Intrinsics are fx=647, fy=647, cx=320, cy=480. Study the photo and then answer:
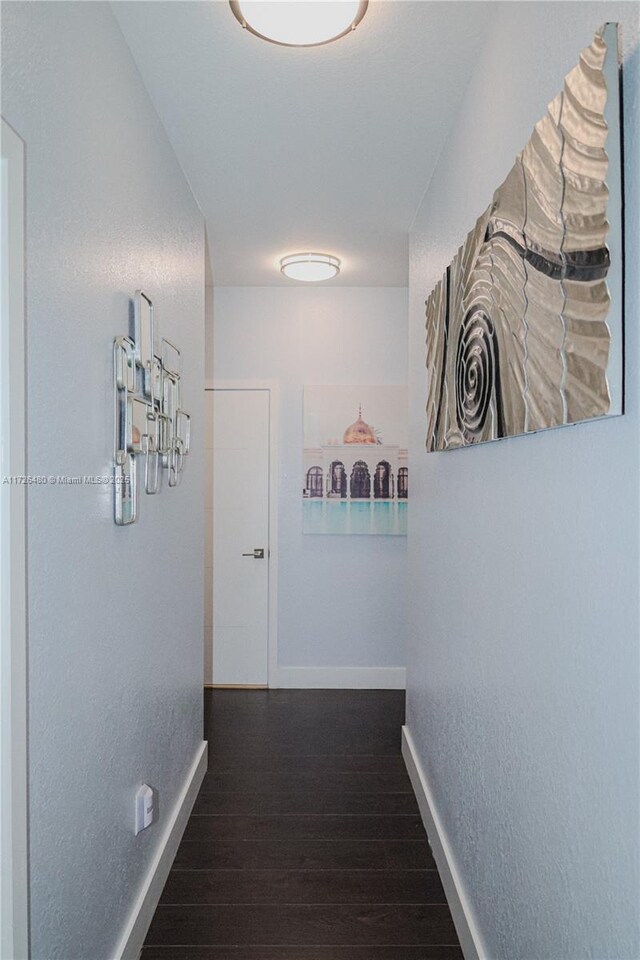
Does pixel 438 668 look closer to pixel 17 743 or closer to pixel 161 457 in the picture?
pixel 161 457

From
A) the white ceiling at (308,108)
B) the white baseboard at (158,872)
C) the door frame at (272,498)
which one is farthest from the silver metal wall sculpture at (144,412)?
the door frame at (272,498)

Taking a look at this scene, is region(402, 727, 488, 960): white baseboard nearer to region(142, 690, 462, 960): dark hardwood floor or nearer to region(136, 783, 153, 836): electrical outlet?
region(142, 690, 462, 960): dark hardwood floor

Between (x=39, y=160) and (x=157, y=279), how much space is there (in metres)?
0.93

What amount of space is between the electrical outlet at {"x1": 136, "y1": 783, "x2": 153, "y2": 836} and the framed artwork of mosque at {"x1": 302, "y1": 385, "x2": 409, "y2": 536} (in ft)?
7.92

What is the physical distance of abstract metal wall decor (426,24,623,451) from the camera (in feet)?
3.08

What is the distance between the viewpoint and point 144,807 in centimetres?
195

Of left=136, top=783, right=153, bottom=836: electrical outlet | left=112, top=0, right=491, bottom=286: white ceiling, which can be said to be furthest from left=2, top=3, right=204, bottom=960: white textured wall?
left=112, top=0, right=491, bottom=286: white ceiling

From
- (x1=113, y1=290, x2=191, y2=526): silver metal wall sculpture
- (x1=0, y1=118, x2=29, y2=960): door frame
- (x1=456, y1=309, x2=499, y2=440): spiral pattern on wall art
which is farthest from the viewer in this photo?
(x1=113, y1=290, x2=191, y2=526): silver metal wall sculpture

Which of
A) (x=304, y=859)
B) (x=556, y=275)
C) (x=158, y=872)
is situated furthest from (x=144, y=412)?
(x=304, y=859)

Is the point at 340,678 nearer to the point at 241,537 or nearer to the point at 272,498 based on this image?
the point at 241,537

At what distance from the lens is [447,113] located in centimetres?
218

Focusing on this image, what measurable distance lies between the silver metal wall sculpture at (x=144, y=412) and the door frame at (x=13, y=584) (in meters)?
0.54

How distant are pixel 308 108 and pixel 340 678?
3313 mm

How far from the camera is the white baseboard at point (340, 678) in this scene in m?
4.25
